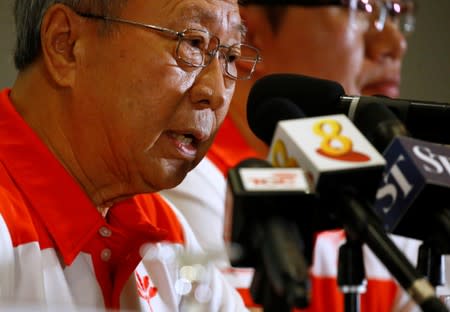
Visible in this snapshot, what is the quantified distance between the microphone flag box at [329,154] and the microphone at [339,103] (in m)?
0.19

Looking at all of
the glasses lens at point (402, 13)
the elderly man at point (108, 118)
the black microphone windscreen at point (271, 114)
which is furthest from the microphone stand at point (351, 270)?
the glasses lens at point (402, 13)

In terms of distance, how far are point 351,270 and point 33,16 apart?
3.33 feet

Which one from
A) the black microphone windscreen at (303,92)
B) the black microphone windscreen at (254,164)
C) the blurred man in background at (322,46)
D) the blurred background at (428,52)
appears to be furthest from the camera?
the blurred background at (428,52)

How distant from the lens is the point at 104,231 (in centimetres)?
181

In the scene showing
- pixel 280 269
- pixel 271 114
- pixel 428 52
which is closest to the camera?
pixel 280 269

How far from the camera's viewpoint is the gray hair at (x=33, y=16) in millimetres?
1816

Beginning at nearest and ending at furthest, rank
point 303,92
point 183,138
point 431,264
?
point 431,264 → point 303,92 → point 183,138

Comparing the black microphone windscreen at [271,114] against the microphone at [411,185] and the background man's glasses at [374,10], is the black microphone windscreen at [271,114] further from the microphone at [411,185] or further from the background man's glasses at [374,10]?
the background man's glasses at [374,10]

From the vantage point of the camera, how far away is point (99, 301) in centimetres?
178

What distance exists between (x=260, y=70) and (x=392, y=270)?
2.26 meters

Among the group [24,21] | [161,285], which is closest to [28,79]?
[24,21]

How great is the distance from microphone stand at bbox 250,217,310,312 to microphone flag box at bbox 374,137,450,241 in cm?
16

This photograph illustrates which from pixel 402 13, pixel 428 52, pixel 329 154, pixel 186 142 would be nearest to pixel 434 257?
pixel 329 154

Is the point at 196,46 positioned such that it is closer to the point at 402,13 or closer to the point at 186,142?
the point at 186,142
